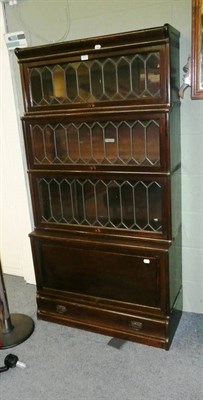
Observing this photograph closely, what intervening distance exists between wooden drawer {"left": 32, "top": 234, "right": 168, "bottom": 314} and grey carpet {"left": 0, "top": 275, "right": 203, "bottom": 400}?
27 cm

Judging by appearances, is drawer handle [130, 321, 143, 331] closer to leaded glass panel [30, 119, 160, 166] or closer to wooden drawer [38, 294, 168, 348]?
wooden drawer [38, 294, 168, 348]

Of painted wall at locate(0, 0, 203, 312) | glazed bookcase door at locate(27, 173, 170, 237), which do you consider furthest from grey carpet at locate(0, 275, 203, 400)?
glazed bookcase door at locate(27, 173, 170, 237)

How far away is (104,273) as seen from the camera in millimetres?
2195

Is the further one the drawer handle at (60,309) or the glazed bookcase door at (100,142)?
the drawer handle at (60,309)

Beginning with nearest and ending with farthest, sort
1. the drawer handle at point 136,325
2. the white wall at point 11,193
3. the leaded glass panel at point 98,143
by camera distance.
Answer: the leaded glass panel at point 98,143, the drawer handle at point 136,325, the white wall at point 11,193

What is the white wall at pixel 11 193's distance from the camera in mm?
2596

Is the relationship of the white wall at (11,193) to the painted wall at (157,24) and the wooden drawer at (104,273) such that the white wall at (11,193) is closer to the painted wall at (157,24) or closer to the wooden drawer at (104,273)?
the painted wall at (157,24)

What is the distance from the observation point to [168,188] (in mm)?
1889

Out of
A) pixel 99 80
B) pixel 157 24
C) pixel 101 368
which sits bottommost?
pixel 101 368

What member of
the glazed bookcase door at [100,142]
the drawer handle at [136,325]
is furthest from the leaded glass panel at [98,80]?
the drawer handle at [136,325]

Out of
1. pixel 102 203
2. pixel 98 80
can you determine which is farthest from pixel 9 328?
pixel 98 80

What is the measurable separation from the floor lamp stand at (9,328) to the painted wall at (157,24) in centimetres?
112

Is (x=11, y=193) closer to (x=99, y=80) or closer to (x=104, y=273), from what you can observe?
(x=104, y=273)

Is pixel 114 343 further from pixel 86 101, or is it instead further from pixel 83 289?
pixel 86 101
